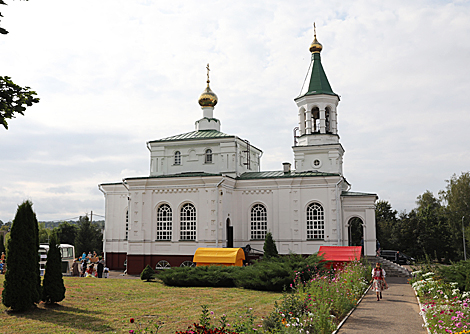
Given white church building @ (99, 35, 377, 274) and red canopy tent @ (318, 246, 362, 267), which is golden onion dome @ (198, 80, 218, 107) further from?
red canopy tent @ (318, 246, 362, 267)

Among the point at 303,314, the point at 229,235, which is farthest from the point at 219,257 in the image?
the point at 303,314

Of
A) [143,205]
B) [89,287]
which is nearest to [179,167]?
[143,205]

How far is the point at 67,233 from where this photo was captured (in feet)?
186

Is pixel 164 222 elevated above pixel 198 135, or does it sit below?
below

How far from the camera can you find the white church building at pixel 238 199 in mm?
Answer: 26781

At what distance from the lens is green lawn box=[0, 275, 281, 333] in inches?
407

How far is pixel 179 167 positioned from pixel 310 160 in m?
9.19

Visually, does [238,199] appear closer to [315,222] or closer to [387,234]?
[315,222]

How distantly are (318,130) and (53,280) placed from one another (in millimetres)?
21035

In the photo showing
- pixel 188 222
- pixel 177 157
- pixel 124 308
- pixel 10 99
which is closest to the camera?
pixel 10 99

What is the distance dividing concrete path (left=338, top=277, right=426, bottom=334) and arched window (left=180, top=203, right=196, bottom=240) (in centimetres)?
1324

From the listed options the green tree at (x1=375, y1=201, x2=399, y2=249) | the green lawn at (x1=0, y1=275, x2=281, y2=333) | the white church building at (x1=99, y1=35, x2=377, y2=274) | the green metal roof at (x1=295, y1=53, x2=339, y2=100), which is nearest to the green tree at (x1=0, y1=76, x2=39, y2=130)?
the green lawn at (x1=0, y1=275, x2=281, y2=333)

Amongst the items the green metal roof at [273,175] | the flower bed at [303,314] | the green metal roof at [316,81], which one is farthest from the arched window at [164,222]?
the flower bed at [303,314]

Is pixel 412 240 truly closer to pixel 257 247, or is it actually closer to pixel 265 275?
pixel 257 247
